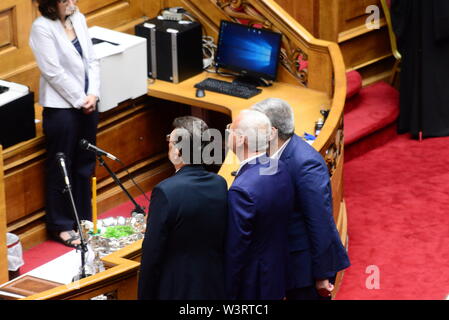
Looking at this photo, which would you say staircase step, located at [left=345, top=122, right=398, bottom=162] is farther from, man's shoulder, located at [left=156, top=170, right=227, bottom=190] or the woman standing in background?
man's shoulder, located at [left=156, top=170, right=227, bottom=190]

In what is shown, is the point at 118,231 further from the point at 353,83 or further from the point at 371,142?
the point at 353,83

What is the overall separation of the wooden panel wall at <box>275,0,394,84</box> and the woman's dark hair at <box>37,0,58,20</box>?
2324 millimetres

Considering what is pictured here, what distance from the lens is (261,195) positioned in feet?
14.1

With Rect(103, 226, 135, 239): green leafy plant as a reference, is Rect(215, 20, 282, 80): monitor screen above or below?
above

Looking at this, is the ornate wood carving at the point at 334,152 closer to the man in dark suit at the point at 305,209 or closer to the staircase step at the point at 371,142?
the man in dark suit at the point at 305,209

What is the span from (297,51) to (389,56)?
172 cm

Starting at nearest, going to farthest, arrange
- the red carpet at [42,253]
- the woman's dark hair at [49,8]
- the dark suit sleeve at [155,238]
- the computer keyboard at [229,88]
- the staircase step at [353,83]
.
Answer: the dark suit sleeve at [155,238]
the woman's dark hair at [49,8]
the red carpet at [42,253]
the computer keyboard at [229,88]
the staircase step at [353,83]

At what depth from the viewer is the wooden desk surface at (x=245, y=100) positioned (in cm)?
658

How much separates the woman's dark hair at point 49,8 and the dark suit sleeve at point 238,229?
94.9 inches

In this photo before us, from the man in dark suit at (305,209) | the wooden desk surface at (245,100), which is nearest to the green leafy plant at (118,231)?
the man in dark suit at (305,209)

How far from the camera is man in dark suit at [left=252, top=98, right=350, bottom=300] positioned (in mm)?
4555

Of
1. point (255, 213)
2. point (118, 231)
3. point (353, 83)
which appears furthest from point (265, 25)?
point (255, 213)

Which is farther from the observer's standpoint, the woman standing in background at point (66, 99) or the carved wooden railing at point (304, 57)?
the woman standing in background at point (66, 99)

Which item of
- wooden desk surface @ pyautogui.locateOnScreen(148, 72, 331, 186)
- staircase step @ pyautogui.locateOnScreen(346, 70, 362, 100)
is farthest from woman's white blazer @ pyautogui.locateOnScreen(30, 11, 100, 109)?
staircase step @ pyautogui.locateOnScreen(346, 70, 362, 100)
